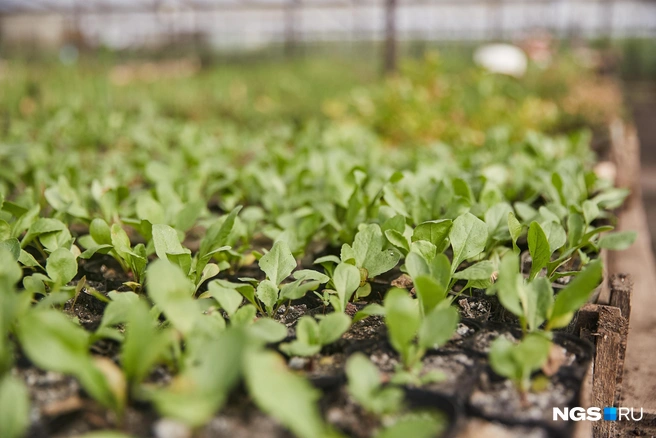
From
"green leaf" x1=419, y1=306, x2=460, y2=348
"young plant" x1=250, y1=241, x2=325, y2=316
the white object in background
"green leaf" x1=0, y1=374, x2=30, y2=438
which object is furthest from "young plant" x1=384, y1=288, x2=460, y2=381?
the white object in background

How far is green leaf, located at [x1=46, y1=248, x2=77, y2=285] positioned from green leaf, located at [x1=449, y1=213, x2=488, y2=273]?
2.27 ft

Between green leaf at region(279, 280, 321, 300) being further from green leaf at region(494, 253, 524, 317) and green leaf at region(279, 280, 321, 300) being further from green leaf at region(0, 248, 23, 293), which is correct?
green leaf at region(0, 248, 23, 293)

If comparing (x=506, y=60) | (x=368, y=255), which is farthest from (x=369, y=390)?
(x=506, y=60)

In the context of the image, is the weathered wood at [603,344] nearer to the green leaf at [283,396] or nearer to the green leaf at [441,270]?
the green leaf at [441,270]

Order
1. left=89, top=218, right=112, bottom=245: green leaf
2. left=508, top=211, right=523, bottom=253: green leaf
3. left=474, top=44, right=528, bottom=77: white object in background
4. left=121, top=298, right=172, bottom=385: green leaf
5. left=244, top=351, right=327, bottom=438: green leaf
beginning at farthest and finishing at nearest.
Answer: left=474, top=44, right=528, bottom=77: white object in background < left=89, top=218, right=112, bottom=245: green leaf < left=508, top=211, right=523, bottom=253: green leaf < left=121, top=298, right=172, bottom=385: green leaf < left=244, top=351, right=327, bottom=438: green leaf

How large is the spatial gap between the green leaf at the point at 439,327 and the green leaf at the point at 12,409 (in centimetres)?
51

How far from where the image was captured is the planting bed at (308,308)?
2.37ft

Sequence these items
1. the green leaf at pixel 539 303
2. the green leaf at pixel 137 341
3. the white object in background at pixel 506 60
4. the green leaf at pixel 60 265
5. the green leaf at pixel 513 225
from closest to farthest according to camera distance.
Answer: the green leaf at pixel 137 341
the green leaf at pixel 539 303
the green leaf at pixel 60 265
the green leaf at pixel 513 225
the white object in background at pixel 506 60

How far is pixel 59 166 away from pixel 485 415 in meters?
1.76

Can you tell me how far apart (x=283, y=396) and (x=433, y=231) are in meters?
0.65

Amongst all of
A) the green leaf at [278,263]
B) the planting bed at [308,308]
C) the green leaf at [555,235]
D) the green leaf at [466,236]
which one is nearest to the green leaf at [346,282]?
the planting bed at [308,308]

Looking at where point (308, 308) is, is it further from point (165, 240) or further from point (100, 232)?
point (100, 232)

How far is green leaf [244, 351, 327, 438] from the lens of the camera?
0.63 metres

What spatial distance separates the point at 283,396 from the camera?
0.64 m
